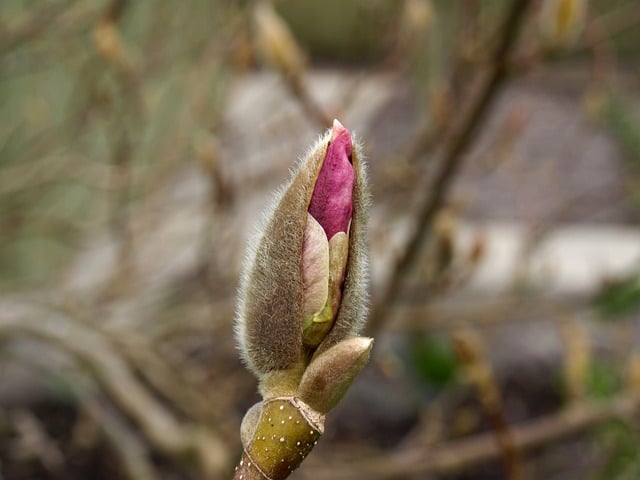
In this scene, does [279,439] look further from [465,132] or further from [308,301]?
[465,132]

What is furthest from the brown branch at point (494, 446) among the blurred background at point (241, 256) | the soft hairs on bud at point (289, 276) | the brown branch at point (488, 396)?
the soft hairs on bud at point (289, 276)

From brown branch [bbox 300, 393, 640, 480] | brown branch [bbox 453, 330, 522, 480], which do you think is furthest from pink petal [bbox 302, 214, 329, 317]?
brown branch [bbox 300, 393, 640, 480]

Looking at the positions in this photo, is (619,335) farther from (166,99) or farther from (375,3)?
(166,99)

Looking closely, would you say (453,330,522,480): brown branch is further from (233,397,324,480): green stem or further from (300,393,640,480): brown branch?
(233,397,324,480): green stem

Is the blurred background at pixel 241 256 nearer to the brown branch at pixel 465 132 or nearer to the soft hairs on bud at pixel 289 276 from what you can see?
the brown branch at pixel 465 132

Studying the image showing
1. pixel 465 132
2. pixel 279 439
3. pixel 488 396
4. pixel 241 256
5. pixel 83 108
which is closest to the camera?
pixel 279 439

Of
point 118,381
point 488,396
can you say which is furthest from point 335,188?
point 118,381

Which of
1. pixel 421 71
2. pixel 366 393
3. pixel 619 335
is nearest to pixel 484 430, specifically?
pixel 366 393
